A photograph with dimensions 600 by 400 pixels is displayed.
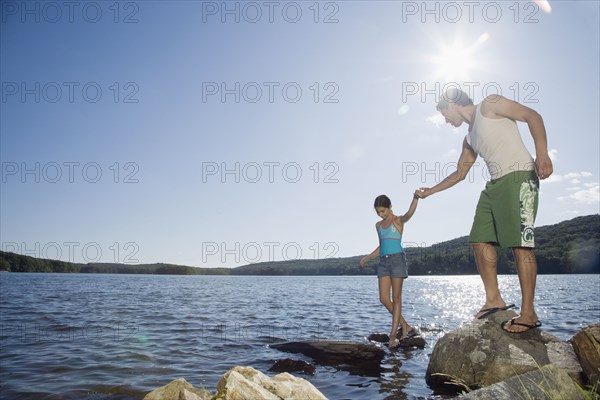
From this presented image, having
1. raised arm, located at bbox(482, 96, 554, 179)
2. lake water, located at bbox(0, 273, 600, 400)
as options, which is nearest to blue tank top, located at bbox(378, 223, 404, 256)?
lake water, located at bbox(0, 273, 600, 400)

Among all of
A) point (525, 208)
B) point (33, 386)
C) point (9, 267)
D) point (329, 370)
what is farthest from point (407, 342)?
point (9, 267)

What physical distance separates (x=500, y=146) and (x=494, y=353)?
2646 millimetres

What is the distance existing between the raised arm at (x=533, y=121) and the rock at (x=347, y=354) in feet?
13.7

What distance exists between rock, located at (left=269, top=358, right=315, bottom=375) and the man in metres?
2.90

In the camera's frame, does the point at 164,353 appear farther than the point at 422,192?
Yes

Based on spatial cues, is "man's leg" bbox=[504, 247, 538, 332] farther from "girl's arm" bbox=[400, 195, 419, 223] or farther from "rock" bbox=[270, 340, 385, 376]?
"rock" bbox=[270, 340, 385, 376]

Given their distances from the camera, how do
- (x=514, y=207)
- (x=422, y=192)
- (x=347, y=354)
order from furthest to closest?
(x=347, y=354) < (x=422, y=192) < (x=514, y=207)

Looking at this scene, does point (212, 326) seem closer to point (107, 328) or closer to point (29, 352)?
point (107, 328)

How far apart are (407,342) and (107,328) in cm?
856

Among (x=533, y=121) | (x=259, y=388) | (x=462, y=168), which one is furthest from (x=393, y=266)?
(x=259, y=388)

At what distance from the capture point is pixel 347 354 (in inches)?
297

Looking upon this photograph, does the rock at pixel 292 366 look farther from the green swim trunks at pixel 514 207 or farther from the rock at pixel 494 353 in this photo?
the green swim trunks at pixel 514 207

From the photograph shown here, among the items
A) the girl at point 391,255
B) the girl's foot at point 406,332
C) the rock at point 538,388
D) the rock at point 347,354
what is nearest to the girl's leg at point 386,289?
the girl at point 391,255

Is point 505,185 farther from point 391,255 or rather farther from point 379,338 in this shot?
point 379,338
